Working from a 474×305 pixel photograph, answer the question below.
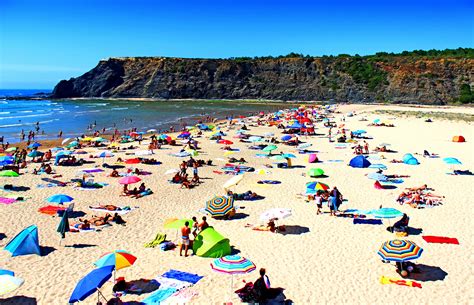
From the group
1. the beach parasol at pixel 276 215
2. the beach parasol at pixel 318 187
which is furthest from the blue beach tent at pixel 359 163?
the beach parasol at pixel 276 215

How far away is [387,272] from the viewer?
33.0 ft

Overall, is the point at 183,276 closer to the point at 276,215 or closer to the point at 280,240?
the point at 280,240

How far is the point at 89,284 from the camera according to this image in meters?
7.86

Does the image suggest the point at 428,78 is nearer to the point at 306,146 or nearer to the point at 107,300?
the point at 306,146

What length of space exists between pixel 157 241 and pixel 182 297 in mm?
3419

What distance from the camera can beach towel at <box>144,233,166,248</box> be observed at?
11798mm

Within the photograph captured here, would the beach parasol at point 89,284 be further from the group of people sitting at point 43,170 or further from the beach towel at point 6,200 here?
the group of people sitting at point 43,170

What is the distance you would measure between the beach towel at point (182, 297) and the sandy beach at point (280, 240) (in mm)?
161

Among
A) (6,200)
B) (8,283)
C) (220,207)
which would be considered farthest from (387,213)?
(6,200)

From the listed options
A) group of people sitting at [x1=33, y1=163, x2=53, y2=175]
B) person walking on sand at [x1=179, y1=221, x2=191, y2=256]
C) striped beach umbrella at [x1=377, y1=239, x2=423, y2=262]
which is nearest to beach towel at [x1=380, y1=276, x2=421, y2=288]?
striped beach umbrella at [x1=377, y1=239, x2=423, y2=262]

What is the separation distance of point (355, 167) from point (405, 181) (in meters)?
3.43

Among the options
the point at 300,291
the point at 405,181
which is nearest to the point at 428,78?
the point at 405,181

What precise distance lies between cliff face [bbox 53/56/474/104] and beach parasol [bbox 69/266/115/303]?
89.8 metres

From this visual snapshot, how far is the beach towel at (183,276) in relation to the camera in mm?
9562
